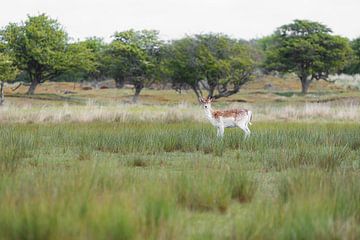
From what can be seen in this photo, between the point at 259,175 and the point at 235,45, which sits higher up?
the point at 235,45

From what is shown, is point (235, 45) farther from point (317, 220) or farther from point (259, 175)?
point (317, 220)

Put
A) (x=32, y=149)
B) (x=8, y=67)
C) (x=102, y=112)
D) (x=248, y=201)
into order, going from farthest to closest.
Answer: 1. (x=8, y=67)
2. (x=102, y=112)
3. (x=32, y=149)
4. (x=248, y=201)

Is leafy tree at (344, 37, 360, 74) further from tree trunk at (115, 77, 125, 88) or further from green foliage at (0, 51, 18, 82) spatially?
green foliage at (0, 51, 18, 82)

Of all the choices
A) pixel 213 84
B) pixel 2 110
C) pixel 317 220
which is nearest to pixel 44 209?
pixel 317 220

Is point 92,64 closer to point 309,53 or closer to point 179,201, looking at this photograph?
point 309,53

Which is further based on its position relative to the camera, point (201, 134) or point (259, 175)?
point (201, 134)

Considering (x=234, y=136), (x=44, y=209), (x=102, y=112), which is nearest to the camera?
(x=44, y=209)

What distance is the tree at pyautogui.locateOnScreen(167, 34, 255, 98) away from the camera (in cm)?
4378

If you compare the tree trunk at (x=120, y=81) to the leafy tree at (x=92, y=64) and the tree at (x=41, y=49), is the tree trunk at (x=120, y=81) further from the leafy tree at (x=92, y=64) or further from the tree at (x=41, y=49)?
the tree at (x=41, y=49)

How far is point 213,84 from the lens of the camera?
1804 inches

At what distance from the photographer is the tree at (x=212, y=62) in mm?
43781

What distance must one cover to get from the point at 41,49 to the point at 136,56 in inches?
354

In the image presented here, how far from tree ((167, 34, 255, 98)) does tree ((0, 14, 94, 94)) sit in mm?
9988

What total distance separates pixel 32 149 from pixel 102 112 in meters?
9.12
